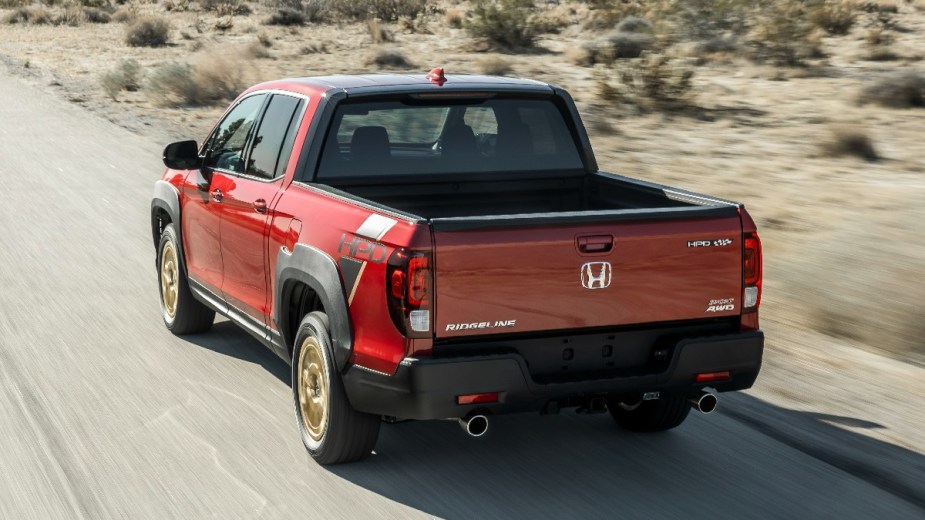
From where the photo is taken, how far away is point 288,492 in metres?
5.37

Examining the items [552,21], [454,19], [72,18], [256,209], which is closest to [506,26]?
Result: [552,21]

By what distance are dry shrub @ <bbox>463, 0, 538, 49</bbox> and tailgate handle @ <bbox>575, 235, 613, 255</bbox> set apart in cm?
3005

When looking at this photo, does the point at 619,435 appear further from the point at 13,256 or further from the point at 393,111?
the point at 13,256

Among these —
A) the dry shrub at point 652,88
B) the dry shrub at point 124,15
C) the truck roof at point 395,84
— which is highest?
the truck roof at point 395,84

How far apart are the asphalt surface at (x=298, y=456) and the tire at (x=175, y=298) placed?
0.10 meters

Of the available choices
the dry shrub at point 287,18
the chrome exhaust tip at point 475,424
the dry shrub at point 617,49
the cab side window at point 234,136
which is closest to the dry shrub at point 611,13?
the dry shrub at point 617,49

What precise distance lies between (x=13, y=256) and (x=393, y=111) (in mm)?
5393

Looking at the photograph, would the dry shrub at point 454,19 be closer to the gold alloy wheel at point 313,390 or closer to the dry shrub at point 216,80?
the dry shrub at point 216,80

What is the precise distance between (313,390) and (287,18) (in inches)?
1783

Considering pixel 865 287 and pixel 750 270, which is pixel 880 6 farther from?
pixel 750 270

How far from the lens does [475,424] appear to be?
5152 millimetres

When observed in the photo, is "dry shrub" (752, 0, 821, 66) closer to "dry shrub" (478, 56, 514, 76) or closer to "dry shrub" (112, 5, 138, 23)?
"dry shrub" (478, 56, 514, 76)

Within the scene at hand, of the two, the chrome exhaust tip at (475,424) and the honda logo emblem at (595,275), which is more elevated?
the honda logo emblem at (595,275)

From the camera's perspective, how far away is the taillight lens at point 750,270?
5480mm
